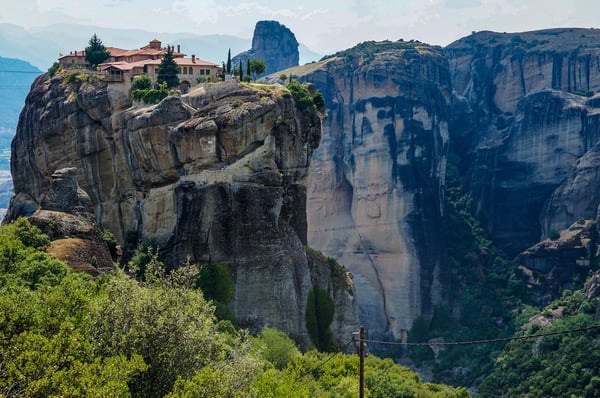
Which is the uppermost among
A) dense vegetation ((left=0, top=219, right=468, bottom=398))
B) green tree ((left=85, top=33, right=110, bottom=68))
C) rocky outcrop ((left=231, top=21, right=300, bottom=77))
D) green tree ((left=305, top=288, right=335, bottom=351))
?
rocky outcrop ((left=231, top=21, right=300, bottom=77))

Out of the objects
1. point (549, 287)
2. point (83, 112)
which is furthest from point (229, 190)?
point (549, 287)

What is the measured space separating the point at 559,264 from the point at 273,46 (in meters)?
92.2

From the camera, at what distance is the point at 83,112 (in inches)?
2452

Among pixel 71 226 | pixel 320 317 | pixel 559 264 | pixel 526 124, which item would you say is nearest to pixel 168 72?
pixel 71 226

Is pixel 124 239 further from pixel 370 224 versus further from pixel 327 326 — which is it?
pixel 370 224

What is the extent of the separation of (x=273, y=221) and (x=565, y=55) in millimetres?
74040

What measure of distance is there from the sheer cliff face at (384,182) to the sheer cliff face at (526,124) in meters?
8.10

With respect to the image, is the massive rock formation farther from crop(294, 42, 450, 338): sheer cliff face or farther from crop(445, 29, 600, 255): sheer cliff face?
crop(445, 29, 600, 255): sheer cliff face

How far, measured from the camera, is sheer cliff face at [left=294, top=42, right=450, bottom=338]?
343 feet

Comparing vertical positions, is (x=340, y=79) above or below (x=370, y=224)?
above

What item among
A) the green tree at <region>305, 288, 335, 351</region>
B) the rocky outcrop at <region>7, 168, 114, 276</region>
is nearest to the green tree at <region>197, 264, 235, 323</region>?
the green tree at <region>305, 288, 335, 351</region>

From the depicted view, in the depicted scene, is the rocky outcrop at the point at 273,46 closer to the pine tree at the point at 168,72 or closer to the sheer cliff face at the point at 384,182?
the sheer cliff face at the point at 384,182

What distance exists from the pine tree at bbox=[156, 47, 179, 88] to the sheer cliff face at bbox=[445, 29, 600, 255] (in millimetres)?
56245

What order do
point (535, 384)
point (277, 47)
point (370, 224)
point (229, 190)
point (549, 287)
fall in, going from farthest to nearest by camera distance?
point (277, 47)
point (370, 224)
point (549, 287)
point (535, 384)
point (229, 190)
